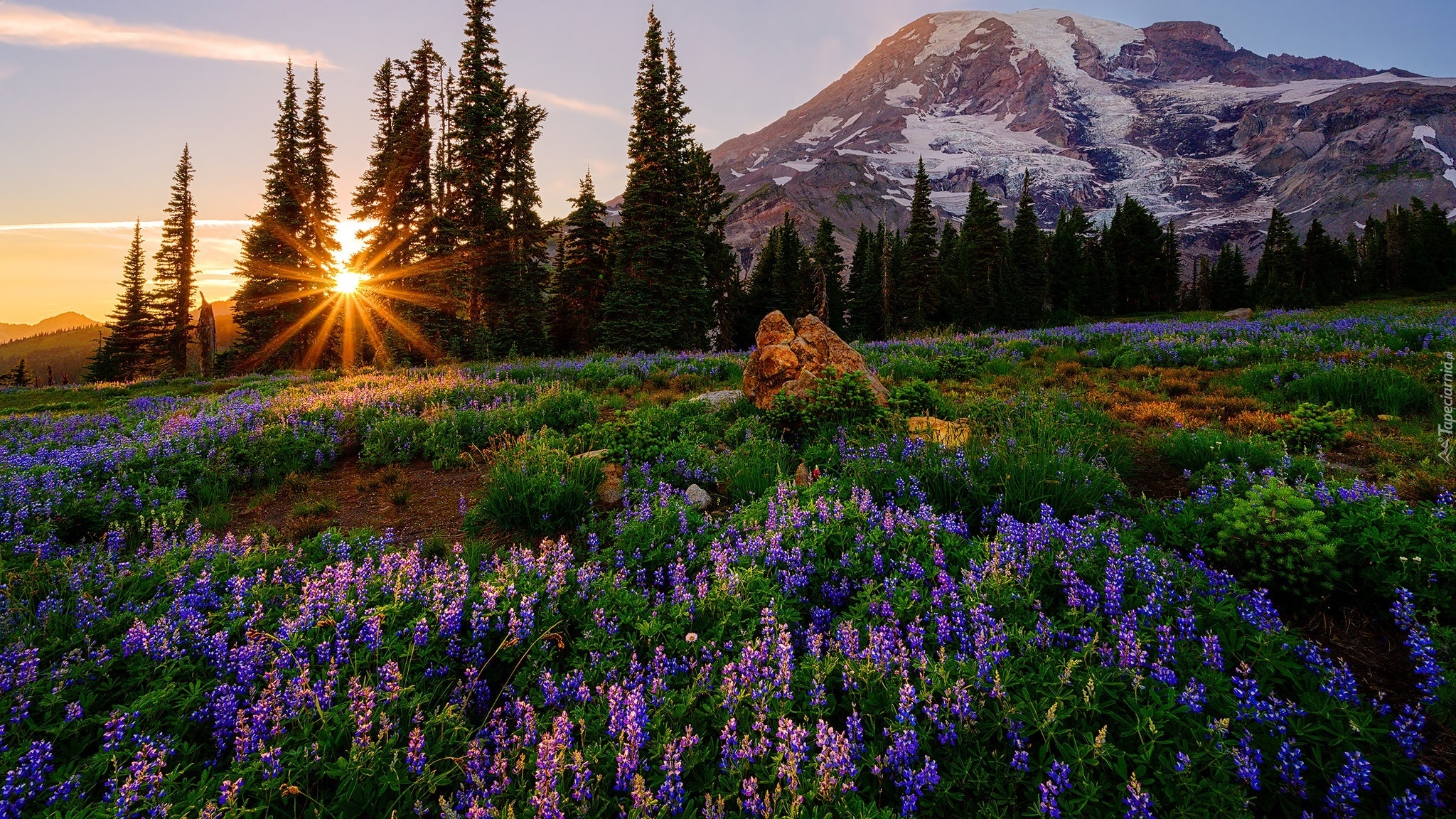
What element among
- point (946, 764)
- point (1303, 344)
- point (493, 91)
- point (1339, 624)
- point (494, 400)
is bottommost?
point (946, 764)

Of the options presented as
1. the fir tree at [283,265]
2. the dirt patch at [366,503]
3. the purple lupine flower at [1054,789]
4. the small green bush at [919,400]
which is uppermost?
the fir tree at [283,265]

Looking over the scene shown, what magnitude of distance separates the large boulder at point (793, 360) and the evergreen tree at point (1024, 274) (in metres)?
55.0

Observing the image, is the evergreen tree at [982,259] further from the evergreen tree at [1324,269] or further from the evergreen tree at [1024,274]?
the evergreen tree at [1324,269]

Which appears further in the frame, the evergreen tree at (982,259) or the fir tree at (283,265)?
the evergreen tree at (982,259)

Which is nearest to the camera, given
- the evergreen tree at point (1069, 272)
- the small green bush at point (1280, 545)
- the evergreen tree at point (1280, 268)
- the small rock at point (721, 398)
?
the small green bush at point (1280, 545)

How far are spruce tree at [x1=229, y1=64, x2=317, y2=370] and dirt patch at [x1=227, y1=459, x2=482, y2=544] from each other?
3479cm

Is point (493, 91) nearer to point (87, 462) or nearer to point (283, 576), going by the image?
point (87, 462)

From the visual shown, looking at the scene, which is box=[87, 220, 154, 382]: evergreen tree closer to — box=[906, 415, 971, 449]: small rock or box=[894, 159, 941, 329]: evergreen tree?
box=[906, 415, 971, 449]: small rock

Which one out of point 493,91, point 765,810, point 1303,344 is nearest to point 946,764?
point 765,810

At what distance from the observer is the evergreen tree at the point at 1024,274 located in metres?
56.8

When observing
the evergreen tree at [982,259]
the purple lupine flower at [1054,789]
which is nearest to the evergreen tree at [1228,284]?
the evergreen tree at [982,259]

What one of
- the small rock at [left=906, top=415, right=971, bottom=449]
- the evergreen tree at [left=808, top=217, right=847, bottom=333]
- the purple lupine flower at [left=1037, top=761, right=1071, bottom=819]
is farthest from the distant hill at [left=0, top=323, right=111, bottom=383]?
the purple lupine flower at [left=1037, top=761, right=1071, bottom=819]

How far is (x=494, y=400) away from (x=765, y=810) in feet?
27.6

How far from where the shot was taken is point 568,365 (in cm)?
1366
